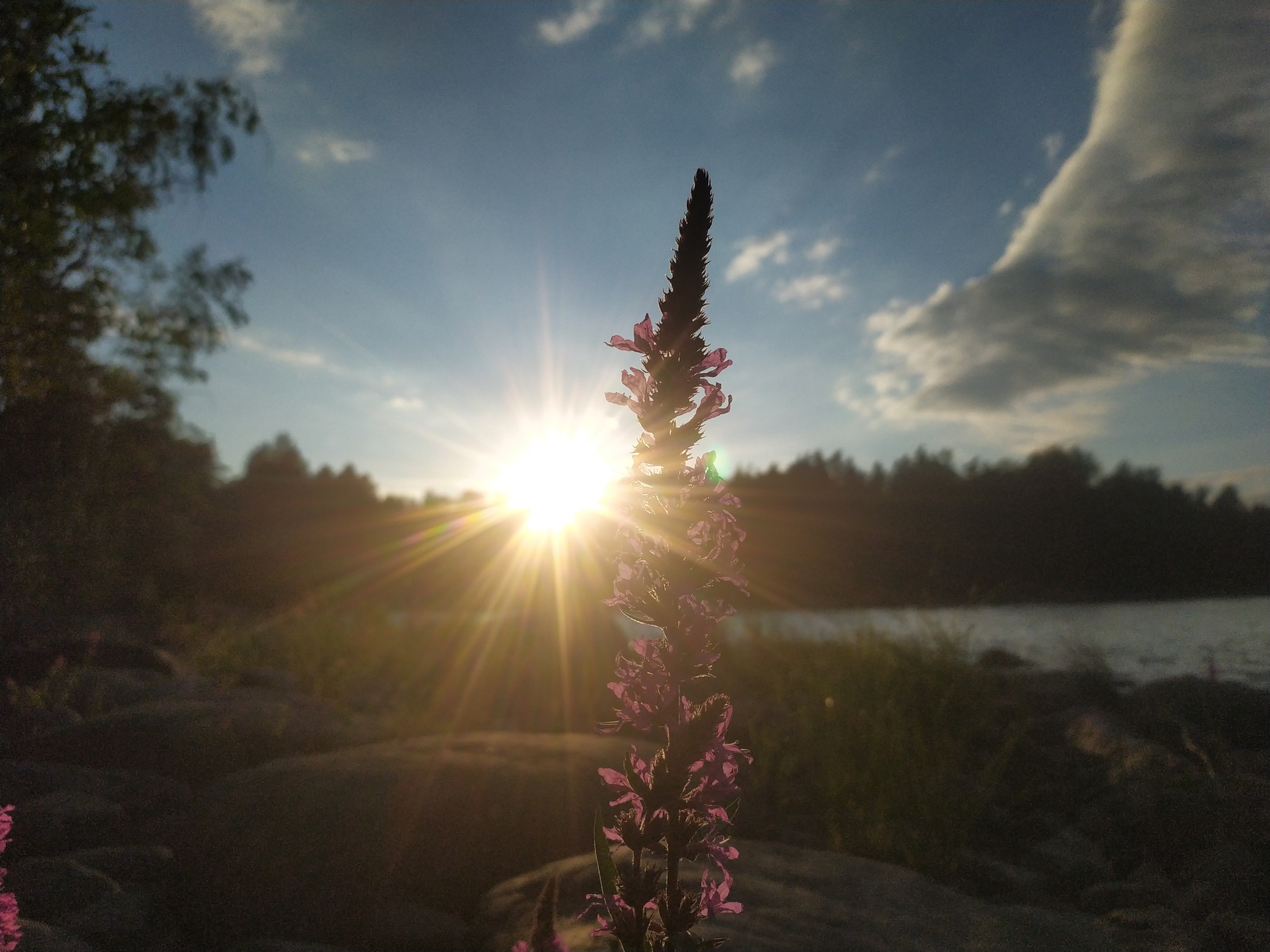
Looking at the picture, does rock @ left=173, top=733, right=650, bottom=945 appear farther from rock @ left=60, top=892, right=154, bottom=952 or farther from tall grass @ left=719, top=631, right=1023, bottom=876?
tall grass @ left=719, top=631, right=1023, bottom=876

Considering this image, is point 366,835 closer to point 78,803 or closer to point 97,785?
point 78,803

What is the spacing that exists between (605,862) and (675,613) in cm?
61

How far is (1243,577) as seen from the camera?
435 centimetres

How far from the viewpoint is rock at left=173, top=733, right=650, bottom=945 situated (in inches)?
151

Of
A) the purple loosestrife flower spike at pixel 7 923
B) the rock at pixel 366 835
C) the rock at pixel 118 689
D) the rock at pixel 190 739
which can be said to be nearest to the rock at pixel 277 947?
the rock at pixel 366 835

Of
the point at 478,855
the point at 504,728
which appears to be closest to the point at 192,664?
the point at 504,728

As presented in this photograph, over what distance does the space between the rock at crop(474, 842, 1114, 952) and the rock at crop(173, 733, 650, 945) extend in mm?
519

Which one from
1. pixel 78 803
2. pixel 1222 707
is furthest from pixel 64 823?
pixel 1222 707

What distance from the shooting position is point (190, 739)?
557 centimetres

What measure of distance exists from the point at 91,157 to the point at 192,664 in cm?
698

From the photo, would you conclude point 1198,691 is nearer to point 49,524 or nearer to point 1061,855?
point 1061,855

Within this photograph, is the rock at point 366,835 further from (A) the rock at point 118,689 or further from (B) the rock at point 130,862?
(A) the rock at point 118,689

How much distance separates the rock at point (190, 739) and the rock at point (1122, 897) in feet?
19.7

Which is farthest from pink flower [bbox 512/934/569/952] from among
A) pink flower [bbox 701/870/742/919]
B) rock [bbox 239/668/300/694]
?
rock [bbox 239/668/300/694]
